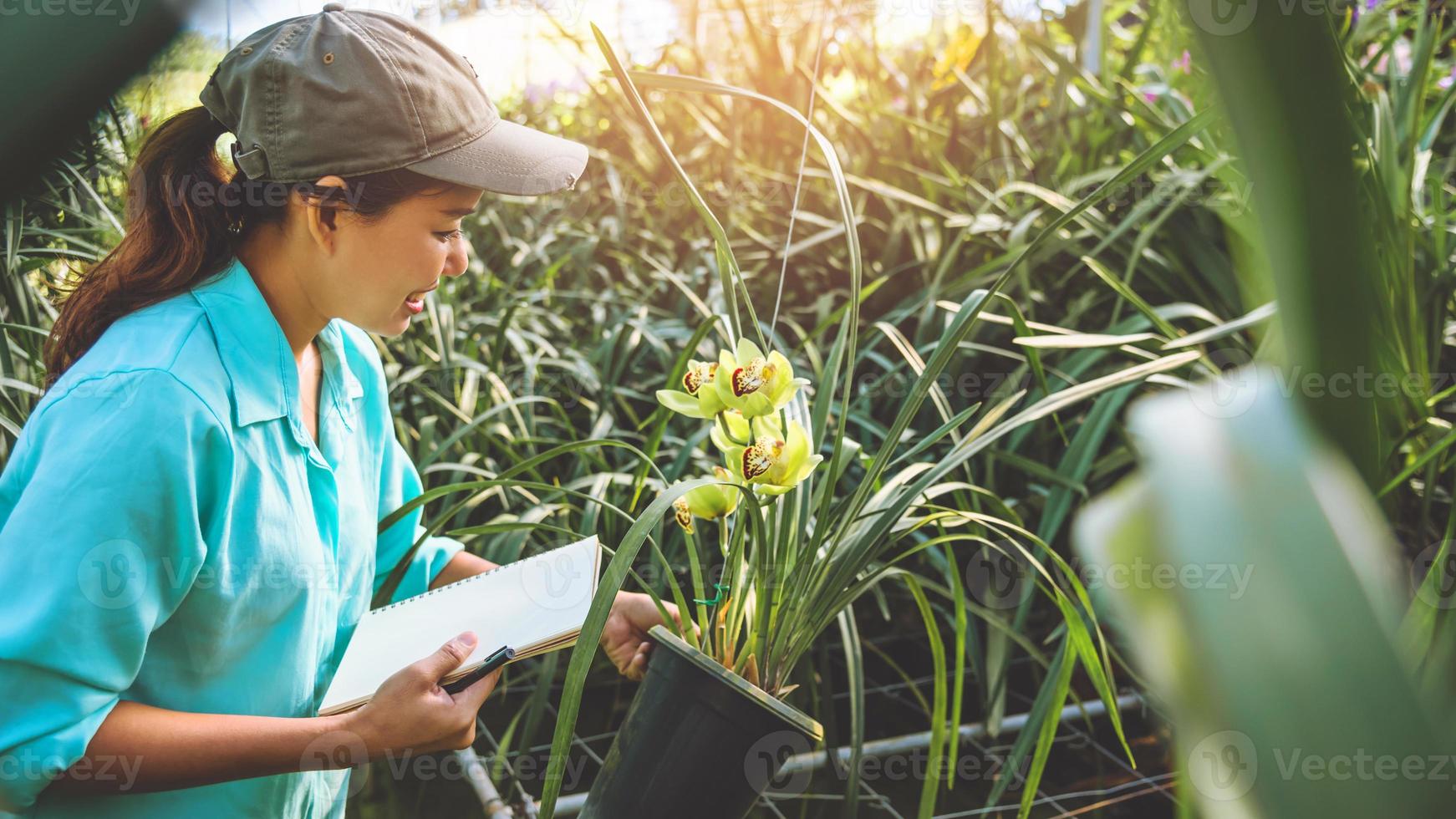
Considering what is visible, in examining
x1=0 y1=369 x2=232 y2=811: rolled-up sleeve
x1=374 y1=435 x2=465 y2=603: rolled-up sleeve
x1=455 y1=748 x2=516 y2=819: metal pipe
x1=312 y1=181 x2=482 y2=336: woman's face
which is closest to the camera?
x1=0 y1=369 x2=232 y2=811: rolled-up sleeve

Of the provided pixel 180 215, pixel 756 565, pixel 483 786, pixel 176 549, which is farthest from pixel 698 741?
pixel 483 786

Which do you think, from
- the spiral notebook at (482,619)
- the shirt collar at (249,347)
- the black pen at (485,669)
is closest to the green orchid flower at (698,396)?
the spiral notebook at (482,619)

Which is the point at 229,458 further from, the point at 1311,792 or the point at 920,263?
the point at 920,263

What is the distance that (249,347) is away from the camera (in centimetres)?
100

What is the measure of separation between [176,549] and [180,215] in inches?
13.6

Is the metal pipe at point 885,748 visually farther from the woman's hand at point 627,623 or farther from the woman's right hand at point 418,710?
the woman's right hand at point 418,710

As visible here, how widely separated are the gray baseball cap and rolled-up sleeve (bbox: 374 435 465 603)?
44cm

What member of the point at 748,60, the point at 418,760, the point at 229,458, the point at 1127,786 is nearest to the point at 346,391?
the point at 229,458

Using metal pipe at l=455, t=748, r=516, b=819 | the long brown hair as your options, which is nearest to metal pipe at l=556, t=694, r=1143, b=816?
metal pipe at l=455, t=748, r=516, b=819

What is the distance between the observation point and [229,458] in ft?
3.02

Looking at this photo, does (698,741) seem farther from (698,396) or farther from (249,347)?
(249,347)

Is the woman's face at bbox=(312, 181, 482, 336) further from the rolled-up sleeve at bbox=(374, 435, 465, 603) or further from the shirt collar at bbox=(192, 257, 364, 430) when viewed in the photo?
the rolled-up sleeve at bbox=(374, 435, 465, 603)

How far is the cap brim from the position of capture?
3.31 feet

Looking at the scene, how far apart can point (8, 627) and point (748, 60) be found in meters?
2.79
